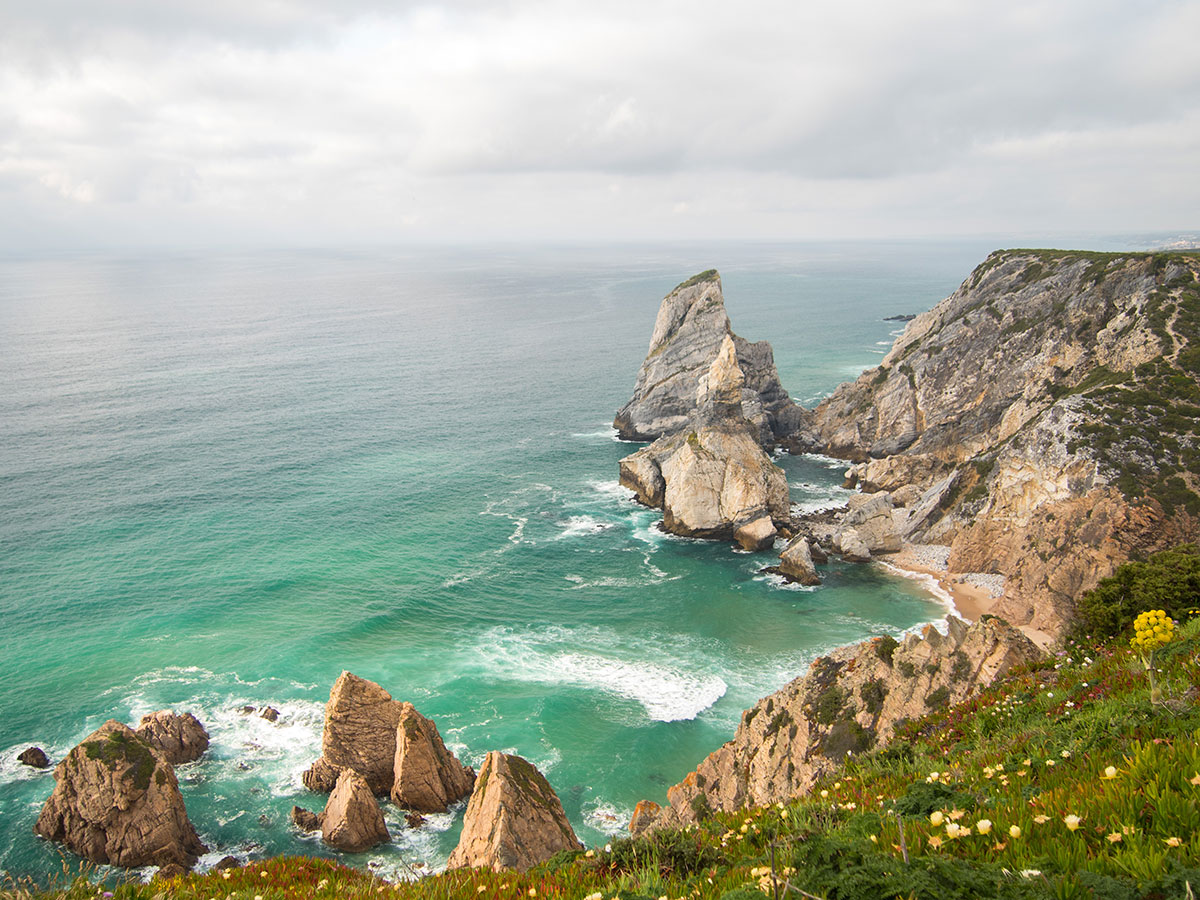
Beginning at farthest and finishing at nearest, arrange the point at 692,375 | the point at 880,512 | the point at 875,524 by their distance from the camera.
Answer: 1. the point at 692,375
2. the point at 880,512
3. the point at 875,524

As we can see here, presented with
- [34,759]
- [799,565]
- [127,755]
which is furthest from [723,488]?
[34,759]

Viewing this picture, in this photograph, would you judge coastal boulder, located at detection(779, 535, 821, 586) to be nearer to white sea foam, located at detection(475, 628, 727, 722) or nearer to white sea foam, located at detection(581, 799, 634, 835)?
white sea foam, located at detection(475, 628, 727, 722)

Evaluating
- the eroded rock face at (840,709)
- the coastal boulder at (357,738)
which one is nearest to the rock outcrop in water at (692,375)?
the coastal boulder at (357,738)

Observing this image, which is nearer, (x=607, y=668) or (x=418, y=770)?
(x=418, y=770)

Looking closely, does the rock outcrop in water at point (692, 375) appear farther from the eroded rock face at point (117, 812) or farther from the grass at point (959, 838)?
the grass at point (959, 838)

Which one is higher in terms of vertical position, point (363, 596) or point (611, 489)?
point (611, 489)

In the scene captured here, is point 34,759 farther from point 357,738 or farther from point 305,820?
point 357,738

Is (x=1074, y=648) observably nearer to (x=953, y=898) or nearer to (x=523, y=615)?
(x=953, y=898)
